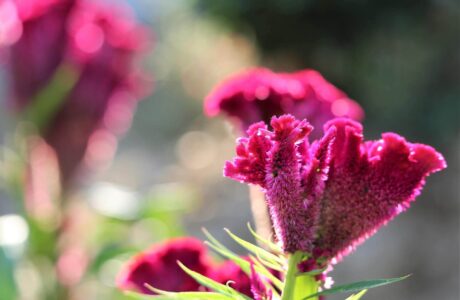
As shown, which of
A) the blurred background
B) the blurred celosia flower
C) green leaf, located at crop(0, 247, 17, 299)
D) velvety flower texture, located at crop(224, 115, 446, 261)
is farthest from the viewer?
the blurred background

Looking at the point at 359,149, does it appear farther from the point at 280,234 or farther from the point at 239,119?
the point at 239,119

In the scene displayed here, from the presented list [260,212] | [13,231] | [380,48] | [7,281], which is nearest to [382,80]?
[380,48]

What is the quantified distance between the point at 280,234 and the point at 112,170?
189 inches

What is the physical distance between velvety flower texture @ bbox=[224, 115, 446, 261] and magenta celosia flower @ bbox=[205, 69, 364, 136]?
0.16 meters

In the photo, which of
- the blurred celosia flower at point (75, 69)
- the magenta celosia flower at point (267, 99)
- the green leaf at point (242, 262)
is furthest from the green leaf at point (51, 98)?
the green leaf at point (242, 262)

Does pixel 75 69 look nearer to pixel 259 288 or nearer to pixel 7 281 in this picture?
pixel 7 281

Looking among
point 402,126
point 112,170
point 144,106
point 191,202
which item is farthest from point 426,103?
point 144,106

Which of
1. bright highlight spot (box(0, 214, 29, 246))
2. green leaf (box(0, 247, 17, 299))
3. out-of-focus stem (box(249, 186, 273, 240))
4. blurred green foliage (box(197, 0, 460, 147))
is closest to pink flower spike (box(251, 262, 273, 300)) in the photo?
out-of-focus stem (box(249, 186, 273, 240))

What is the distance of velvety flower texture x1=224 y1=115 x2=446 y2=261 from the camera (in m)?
0.44

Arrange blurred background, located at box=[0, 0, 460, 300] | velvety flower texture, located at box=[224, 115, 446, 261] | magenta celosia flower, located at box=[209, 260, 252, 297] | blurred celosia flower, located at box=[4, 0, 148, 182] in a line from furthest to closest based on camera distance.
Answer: blurred background, located at box=[0, 0, 460, 300]
blurred celosia flower, located at box=[4, 0, 148, 182]
magenta celosia flower, located at box=[209, 260, 252, 297]
velvety flower texture, located at box=[224, 115, 446, 261]

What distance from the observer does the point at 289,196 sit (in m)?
0.45

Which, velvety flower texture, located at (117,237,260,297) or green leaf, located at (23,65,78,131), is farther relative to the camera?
green leaf, located at (23,65,78,131)

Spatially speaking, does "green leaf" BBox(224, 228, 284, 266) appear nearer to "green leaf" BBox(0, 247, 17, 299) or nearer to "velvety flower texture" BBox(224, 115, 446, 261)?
"velvety flower texture" BBox(224, 115, 446, 261)

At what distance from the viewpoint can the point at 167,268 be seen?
2.00ft
